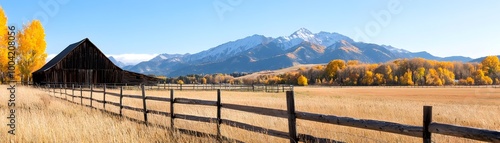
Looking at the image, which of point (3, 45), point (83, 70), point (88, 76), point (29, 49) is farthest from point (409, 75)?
→ point (3, 45)

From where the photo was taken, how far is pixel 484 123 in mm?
14656

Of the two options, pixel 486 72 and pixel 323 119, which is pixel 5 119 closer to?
pixel 323 119

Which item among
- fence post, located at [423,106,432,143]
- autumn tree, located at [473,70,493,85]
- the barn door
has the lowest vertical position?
autumn tree, located at [473,70,493,85]

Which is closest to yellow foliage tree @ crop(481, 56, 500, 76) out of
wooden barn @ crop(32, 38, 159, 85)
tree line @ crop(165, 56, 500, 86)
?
tree line @ crop(165, 56, 500, 86)

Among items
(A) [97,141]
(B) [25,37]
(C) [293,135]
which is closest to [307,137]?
(C) [293,135]

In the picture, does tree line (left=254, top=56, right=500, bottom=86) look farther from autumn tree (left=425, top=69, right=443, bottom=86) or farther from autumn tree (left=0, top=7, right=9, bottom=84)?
autumn tree (left=0, top=7, right=9, bottom=84)

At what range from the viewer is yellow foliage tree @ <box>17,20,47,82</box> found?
180ft

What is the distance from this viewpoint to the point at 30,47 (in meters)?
55.3

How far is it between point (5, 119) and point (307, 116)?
31.3 feet

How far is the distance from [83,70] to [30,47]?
8004 millimetres

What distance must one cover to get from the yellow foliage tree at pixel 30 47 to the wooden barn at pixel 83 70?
193 centimetres

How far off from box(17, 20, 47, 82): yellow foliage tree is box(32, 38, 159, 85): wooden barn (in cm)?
193

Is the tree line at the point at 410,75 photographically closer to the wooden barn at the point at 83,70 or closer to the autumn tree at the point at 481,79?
the autumn tree at the point at 481,79

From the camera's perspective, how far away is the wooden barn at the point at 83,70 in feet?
176
